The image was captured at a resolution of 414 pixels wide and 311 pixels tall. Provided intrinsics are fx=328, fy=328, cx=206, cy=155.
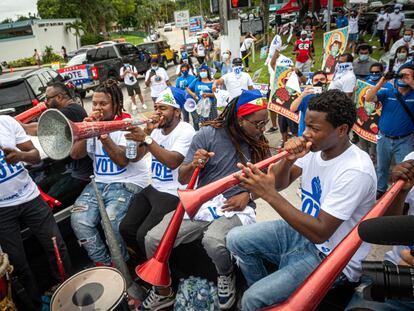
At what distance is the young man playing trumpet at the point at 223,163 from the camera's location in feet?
8.99

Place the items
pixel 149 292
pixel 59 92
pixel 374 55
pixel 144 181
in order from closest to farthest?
1. pixel 149 292
2. pixel 144 181
3. pixel 59 92
4. pixel 374 55

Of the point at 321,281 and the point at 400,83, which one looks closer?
the point at 321,281

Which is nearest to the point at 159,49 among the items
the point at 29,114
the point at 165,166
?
the point at 29,114

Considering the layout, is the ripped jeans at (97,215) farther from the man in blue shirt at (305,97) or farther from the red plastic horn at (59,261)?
the man in blue shirt at (305,97)

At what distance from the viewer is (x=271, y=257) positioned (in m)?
2.40

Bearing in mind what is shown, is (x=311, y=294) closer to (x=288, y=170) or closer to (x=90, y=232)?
(x=288, y=170)

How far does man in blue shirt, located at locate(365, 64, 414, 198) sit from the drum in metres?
3.73

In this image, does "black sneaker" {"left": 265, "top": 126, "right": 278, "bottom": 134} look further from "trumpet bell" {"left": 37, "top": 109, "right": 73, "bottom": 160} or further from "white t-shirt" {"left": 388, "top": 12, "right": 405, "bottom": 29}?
"white t-shirt" {"left": 388, "top": 12, "right": 405, "bottom": 29}

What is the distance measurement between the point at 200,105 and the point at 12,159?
4.99 m

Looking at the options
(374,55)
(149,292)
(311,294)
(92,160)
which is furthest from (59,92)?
(374,55)

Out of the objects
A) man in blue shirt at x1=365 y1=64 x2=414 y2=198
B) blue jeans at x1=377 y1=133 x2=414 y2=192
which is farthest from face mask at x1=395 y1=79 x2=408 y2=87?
blue jeans at x1=377 y1=133 x2=414 y2=192

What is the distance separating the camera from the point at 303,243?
229cm

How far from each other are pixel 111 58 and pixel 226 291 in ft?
51.5

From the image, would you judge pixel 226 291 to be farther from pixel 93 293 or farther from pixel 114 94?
pixel 114 94
